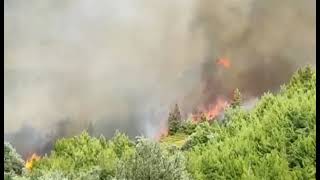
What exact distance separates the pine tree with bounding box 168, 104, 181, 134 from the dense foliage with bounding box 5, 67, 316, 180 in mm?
15

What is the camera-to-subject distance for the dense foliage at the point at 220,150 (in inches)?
136

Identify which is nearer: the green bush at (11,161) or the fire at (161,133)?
the green bush at (11,161)

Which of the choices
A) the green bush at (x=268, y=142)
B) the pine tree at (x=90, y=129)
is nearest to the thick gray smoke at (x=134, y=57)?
the pine tree at (x=90, y=129)

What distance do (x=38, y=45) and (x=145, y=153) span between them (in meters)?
0.77

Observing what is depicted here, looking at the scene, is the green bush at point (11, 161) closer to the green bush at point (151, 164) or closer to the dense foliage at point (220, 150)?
the dense foliage at point (220, 150)

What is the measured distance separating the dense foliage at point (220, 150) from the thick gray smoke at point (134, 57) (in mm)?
81

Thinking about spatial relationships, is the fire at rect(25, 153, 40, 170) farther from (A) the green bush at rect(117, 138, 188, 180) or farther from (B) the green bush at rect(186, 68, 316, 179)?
(B) the green bush at rect(186, 68, 316, 179)

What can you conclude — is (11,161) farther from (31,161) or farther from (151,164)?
(151,164)

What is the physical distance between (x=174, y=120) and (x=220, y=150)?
286mm

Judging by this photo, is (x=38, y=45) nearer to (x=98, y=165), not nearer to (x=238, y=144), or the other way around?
(x=98, y=165)

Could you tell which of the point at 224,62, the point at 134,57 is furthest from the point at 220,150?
the point at 134,57

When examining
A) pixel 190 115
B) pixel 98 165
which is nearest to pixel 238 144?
pixel 190 115

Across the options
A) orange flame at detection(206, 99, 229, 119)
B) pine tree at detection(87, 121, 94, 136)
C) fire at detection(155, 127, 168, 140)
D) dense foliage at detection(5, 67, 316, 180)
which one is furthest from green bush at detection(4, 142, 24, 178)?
orange flame at detection(206, 99, 229, 119)

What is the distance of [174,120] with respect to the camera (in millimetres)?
3594
